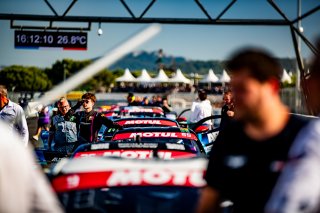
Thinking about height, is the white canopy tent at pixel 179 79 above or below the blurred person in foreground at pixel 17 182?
above

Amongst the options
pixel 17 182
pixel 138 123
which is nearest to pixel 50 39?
pixel 138 123

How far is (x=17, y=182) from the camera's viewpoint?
2178 millimetres

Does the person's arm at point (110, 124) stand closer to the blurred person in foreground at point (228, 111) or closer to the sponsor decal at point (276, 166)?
the blurred person in foreground at point (228, 111)

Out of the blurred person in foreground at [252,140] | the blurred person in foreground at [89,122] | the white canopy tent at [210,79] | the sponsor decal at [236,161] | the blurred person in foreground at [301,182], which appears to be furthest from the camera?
the white canopy tent at [210,79]

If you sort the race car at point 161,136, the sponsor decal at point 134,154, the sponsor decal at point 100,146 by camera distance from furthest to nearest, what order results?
1. the race car at point 161,136
2. the sponsor decal at point 100,146
3. the sponsor decal at point 134,154

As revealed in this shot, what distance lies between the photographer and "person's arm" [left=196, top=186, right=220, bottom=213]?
→ 113 inches

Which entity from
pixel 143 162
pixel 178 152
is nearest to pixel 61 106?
pixel 178 152

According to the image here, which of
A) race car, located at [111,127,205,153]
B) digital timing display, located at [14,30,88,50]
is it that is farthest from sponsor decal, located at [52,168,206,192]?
digital timing display, located at [14,30,88,50]

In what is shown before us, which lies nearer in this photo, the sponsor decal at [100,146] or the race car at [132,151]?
the race car at [132,151]

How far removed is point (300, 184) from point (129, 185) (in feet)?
4.38

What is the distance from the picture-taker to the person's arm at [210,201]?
2.88m

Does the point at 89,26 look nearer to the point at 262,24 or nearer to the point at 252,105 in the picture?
the point at 262,24

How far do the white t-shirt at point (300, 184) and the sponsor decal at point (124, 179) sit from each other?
3.61 ft

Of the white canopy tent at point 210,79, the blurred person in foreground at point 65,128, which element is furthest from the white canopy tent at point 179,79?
the blurred person in foreground at point 65,128
